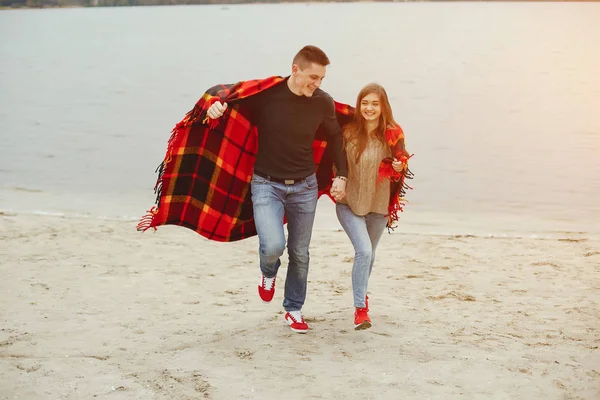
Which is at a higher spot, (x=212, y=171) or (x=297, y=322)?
(x=212, y=171)

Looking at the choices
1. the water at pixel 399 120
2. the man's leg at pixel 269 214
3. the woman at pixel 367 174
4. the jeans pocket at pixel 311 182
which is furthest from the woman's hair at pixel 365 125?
the water at pixel 399 120

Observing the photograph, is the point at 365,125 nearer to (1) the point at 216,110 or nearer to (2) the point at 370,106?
(2) the point at 370,106

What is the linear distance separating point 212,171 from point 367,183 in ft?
3.63

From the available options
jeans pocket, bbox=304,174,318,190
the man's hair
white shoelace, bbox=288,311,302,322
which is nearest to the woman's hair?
jeans pocket, bbox=304,174,318,190

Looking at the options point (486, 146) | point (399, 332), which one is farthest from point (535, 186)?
point (399, 332)

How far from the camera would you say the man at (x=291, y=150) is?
18.2ft

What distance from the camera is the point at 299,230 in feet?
19.0

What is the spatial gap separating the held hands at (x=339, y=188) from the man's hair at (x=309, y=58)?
79 centimetres

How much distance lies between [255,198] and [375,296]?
1.83 meters

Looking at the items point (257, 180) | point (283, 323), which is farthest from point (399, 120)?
point (257, 180)

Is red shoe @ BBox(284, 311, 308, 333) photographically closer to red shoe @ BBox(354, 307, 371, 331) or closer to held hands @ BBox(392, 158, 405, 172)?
red shoe @ BBox(354, 307, 371, 331)

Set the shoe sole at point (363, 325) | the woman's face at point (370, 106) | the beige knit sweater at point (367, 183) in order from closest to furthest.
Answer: the woman's face at point (370, 106)
the beige knit sweater at point (367, 183)
the shoe sole at point (363, 325)

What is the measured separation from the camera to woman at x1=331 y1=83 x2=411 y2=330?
572cm

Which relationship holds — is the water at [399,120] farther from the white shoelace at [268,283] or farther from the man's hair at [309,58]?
the man's hair at [309,58]
